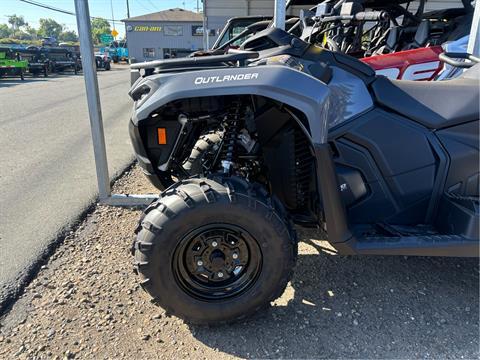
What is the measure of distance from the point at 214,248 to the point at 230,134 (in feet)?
2.28

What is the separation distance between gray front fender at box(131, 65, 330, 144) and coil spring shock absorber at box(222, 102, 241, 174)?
280mm

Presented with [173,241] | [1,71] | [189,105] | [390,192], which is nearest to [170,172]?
[189,105]

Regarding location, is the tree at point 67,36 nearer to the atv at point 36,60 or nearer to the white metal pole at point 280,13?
the atv at point 36,60

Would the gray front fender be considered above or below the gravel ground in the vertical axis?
above

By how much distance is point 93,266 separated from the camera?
2.88m

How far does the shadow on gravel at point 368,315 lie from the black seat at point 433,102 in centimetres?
115

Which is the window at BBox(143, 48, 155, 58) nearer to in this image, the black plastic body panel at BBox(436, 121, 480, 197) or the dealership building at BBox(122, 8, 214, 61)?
the dealership building at BBox(122, 8, 214, 61)

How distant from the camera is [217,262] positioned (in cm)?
215

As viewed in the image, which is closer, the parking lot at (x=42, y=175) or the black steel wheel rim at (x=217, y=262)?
the black steel wheel rim at (x=217, y=262)

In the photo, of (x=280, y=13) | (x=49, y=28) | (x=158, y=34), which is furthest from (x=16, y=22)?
(x=280, y=13)

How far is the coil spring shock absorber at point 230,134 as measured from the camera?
89.7 inches

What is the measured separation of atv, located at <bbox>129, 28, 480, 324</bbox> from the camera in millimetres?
2037

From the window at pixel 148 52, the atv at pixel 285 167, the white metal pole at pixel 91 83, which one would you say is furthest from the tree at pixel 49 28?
the atv at pixel 285 167

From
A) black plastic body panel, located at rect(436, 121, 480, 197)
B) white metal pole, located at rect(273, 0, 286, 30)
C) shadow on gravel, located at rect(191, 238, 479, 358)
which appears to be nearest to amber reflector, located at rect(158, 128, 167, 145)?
shadow on gravel, located at rect(191, 238, 479, 358)
